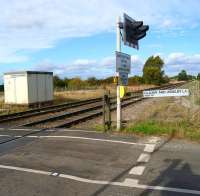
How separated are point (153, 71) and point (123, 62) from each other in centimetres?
9289

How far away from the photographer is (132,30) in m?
12.5

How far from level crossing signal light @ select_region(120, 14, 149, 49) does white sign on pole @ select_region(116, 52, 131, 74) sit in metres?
0.43

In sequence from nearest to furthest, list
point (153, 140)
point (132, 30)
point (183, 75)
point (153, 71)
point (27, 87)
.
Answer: point (153, 140) → point (132, 30) → point (27, 87) → point (153, 71) → point (183, 75)

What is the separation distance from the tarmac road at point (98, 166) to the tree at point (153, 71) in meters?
94.5

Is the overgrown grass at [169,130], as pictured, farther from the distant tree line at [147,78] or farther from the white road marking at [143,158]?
the distant tree line at [147,78]

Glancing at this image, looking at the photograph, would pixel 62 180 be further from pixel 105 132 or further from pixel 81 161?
pixel 105 132

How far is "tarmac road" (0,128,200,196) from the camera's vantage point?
237 inches

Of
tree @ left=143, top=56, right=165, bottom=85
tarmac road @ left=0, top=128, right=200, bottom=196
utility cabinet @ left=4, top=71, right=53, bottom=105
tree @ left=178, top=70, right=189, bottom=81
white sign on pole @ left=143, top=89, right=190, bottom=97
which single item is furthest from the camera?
tree @ left=178, top=70, right=189, bottom=81

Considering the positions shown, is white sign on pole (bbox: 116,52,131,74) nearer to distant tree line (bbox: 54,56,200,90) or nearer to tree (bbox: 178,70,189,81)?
distant tree line (bbox: 54,56,200,90)

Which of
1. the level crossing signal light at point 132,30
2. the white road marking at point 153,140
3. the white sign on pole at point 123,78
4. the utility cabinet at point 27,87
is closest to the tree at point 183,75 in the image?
the utility cabinet at point 27,87

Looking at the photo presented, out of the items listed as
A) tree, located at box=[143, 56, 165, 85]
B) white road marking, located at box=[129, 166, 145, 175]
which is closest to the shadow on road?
white road marking, located at box=[129, 166, 145, 175]

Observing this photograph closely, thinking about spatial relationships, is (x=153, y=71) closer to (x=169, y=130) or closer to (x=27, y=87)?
(x=27, y=87)

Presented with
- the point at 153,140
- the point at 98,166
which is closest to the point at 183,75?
the point at 153,140

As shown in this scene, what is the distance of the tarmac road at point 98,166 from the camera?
6.01m
